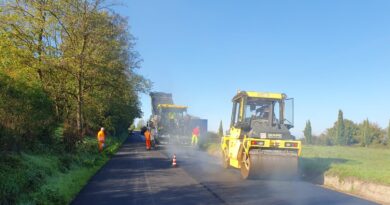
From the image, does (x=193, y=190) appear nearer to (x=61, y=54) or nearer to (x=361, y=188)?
(x=361, y=188)

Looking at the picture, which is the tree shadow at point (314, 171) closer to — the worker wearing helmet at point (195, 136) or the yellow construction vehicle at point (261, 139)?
the yellow construction vehicle at point (261, 139)

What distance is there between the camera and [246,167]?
1384 centimetres

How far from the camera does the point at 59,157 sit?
14875 mm

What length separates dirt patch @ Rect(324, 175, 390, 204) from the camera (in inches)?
420

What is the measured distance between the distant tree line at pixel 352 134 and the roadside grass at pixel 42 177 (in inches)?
2442

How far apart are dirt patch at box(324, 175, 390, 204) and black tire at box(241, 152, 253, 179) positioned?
2.57m

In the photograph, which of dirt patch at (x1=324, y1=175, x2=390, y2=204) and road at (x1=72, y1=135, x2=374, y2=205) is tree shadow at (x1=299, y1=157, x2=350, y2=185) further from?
road at (x1=72, y1=135, x2=374, y2=205)

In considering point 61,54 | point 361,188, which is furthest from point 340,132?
point 361,188

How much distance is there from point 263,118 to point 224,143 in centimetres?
313

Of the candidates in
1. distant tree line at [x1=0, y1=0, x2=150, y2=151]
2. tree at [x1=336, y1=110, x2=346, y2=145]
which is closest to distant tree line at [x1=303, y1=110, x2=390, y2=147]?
tree at [x1=336, y1=110, x2=346, y2=145]

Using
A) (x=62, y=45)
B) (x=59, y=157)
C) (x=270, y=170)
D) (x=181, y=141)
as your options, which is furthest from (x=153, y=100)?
(x=270, y=170)

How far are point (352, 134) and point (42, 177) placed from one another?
77665mm

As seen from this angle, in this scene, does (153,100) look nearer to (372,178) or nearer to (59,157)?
(59,157)

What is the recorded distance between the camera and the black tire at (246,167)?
521 inches
